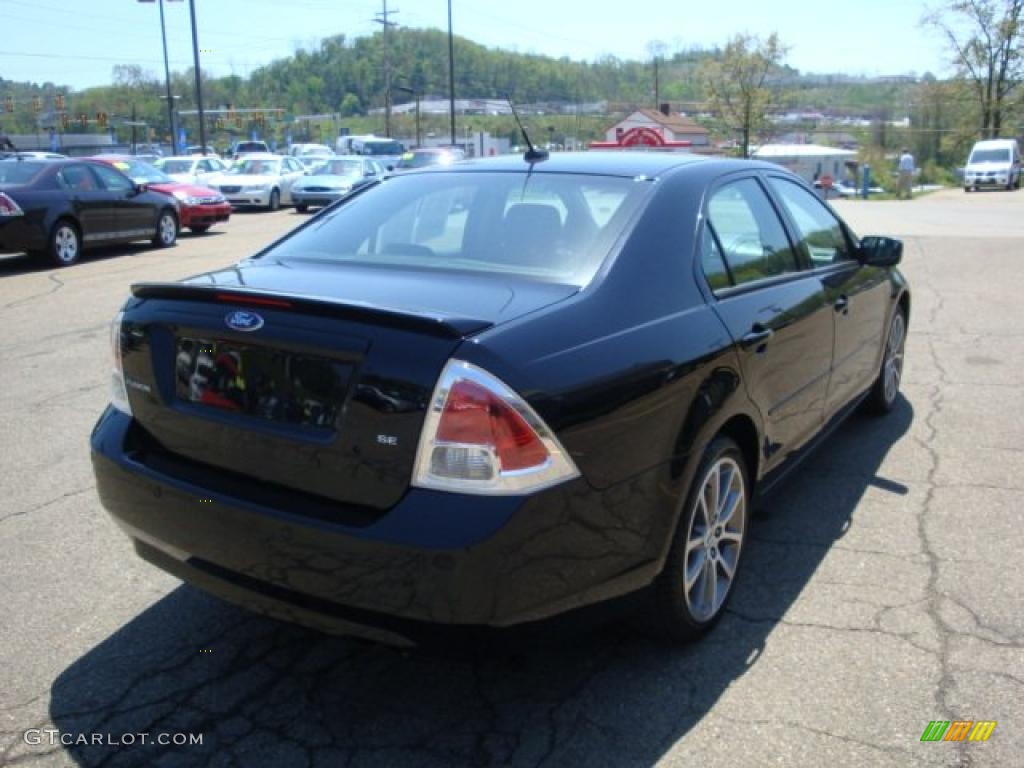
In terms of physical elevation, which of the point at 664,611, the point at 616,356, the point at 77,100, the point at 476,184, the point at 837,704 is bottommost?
the point at 837,704

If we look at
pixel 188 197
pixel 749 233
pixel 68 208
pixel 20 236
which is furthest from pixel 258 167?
pixel 749 233

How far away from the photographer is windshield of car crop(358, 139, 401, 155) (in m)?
47.8

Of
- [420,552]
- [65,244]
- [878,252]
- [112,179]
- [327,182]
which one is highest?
[112,179]

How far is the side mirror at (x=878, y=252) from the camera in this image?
5.00 m

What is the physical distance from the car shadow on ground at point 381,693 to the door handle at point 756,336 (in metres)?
0.98

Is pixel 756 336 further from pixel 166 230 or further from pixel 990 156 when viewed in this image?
pixel 990 156

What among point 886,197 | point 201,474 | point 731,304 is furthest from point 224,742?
point 886,197

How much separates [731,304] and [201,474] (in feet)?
6.39

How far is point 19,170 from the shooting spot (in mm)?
13188

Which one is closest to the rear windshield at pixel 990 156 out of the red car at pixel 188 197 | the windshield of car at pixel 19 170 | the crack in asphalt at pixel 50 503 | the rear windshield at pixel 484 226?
the red car at pixel 188 197

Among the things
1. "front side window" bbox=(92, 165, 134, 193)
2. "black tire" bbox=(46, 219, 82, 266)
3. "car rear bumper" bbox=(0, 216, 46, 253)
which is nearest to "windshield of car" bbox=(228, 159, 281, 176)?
"front side window" bbox=(92, 165, 134, 193)

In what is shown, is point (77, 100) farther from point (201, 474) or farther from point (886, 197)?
point (201, 474)

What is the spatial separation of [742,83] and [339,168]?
40251mm

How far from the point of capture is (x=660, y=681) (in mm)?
3010
